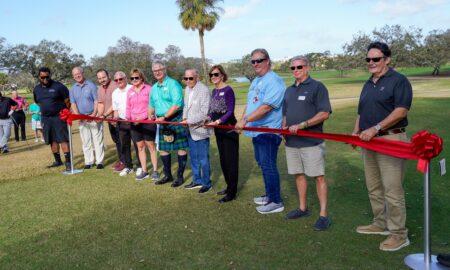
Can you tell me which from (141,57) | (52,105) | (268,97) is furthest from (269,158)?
(141,57)

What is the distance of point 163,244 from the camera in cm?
473

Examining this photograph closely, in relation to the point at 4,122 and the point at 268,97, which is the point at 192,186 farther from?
the point at 4,122

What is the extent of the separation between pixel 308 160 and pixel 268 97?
1.00 metres

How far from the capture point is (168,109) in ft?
23.1

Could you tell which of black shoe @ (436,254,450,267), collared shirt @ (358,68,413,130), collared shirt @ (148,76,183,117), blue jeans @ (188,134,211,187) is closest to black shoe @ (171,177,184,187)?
blue jeans @ (188,134,211,187)

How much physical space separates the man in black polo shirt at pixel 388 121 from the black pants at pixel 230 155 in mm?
2219

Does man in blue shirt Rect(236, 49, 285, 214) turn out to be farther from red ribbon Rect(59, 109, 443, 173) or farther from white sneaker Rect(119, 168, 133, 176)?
white sneaker Rect(119, 168, 133, 176)

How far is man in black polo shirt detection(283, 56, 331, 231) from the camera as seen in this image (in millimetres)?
4770

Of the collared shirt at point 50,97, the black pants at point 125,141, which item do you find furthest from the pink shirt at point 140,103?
the collared shirt at point 50,97

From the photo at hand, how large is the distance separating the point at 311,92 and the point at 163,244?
2520mm

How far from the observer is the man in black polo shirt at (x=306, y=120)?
4.77 meters

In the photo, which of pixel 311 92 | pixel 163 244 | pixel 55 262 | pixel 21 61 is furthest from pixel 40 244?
pixel 21 61

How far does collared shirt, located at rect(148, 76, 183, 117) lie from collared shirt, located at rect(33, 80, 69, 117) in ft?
9.82

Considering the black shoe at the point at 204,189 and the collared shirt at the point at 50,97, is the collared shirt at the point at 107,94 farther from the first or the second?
the black shoe at the point at 204,189
